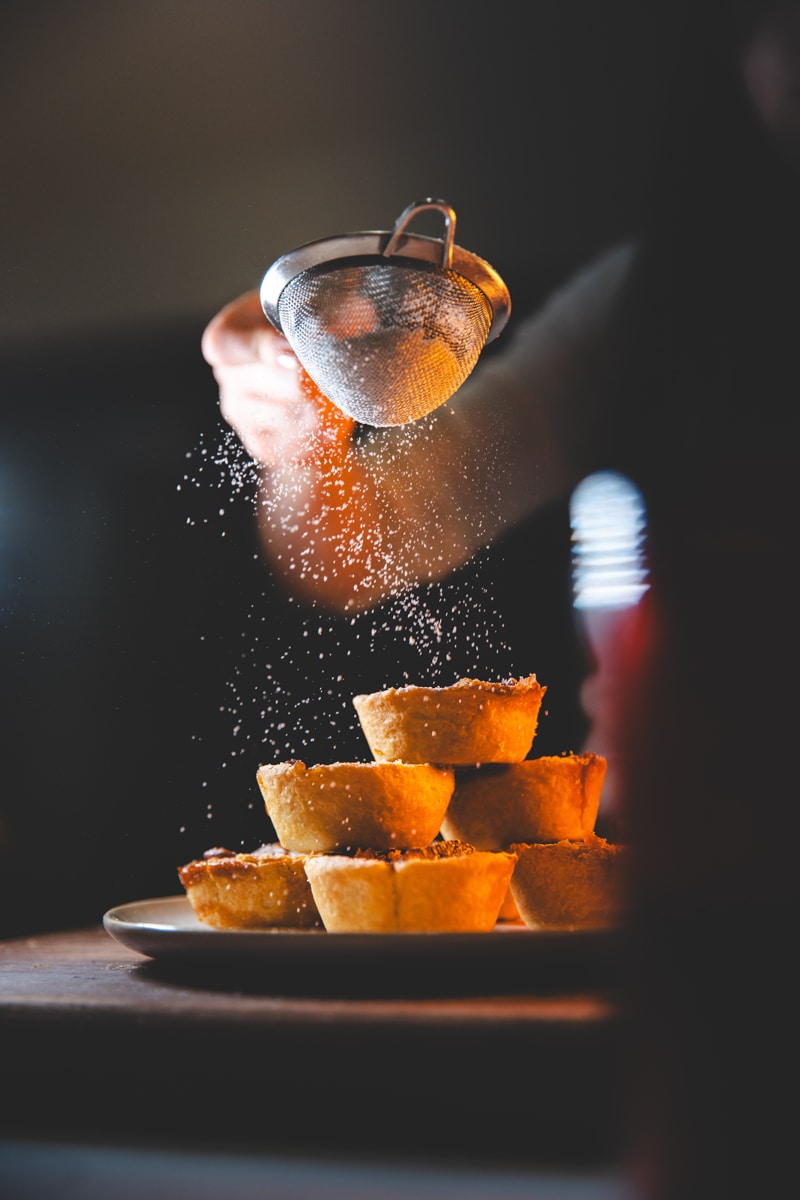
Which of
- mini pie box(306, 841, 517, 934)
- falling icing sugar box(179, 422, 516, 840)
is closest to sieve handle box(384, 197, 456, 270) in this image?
mini pie box(306, 841, 517, 934)

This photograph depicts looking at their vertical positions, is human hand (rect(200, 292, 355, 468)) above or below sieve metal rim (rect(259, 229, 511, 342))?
above

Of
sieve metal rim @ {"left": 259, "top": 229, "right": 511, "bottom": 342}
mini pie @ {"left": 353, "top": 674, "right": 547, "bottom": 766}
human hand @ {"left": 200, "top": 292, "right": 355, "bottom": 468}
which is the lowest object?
mini pie @ {"left": 353, "top": 674, "right": 547, "bottom": 766}

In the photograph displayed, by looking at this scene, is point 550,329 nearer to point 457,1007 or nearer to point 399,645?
point 399,645

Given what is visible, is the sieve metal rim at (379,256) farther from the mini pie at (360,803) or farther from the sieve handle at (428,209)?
the mini pie at (360,803)

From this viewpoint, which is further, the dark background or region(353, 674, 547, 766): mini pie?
the dark background

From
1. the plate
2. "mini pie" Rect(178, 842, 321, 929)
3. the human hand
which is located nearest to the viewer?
the plate

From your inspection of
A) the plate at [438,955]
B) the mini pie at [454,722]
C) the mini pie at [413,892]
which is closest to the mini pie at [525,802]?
the mini pie at [454,722]

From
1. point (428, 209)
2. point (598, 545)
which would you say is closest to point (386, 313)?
point (428, 209)

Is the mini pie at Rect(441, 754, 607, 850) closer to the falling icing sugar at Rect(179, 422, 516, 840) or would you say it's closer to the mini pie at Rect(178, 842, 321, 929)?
the mini pie at Rect(178, 842, 321, 929)

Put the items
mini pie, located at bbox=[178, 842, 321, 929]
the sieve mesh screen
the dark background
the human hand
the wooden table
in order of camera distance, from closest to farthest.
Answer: the wooden table → mini pie, located at bbox=[178, 842, 321, 929] → the sieve mesh screen → the dark background → the human hand
